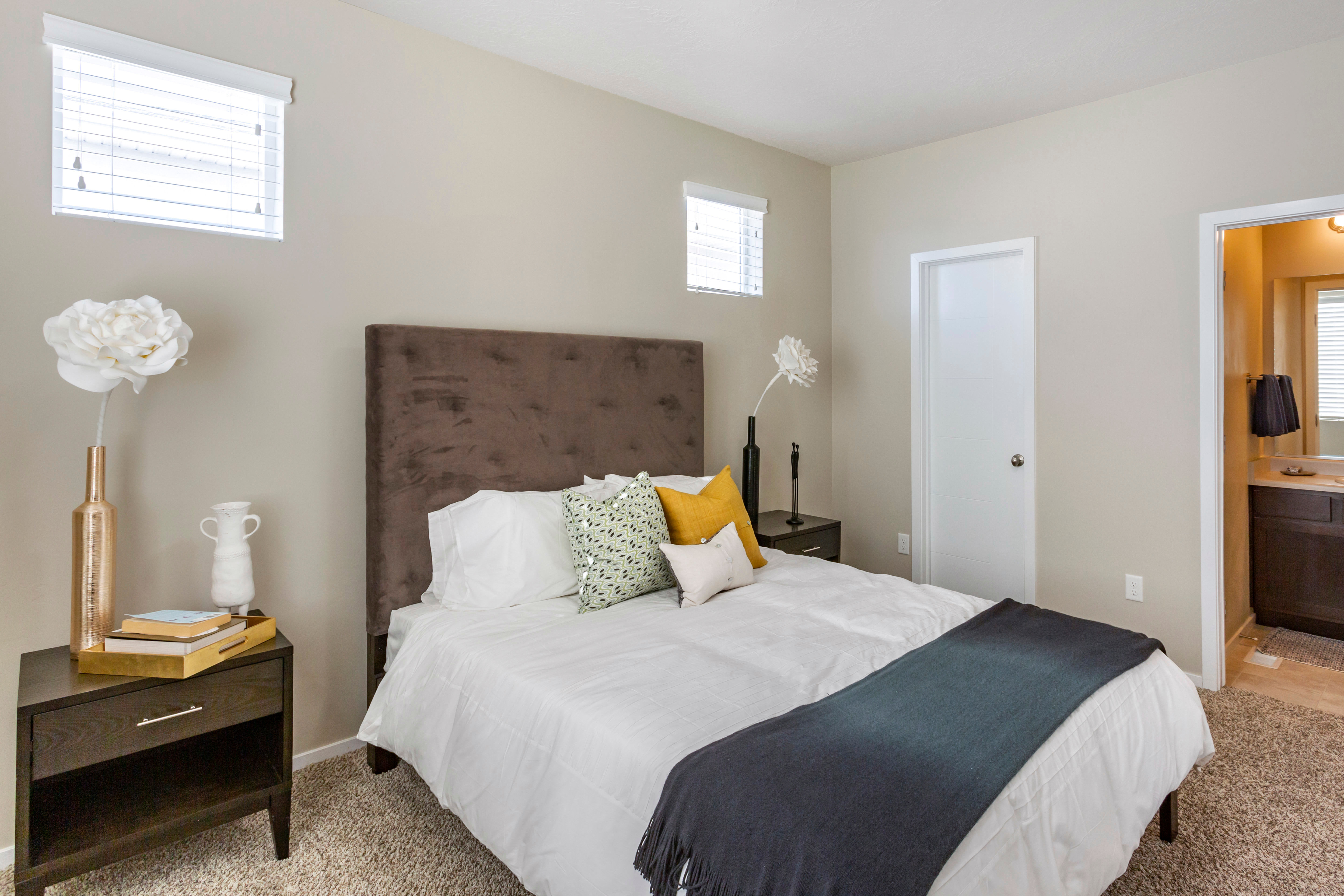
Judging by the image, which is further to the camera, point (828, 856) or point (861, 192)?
point (861, 192)

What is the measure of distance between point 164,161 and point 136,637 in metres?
1.44

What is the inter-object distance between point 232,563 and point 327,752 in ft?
2.90

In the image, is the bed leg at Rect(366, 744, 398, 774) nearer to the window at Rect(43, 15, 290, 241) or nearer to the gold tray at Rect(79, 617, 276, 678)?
the gold tray at Rect(79, 617, 276, 678)

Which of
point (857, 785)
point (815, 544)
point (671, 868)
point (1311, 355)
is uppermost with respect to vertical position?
point (1311, 355)

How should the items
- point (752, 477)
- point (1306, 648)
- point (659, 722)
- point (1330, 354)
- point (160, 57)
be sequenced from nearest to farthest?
point (659, 722)
point (160, 57)
point (752, 477)
point (1306, 648)
point (1330, 354)

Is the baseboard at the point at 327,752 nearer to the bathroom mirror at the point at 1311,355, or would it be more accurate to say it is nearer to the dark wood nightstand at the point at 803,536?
the dark wood nightstand at the point at 803,536

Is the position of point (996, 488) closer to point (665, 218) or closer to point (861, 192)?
point (861, 192)

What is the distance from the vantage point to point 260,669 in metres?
2.00

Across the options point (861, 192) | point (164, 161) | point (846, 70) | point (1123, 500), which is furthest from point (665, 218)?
point (1123, 500)

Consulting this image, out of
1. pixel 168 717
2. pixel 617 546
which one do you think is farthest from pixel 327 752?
pixel 617 546

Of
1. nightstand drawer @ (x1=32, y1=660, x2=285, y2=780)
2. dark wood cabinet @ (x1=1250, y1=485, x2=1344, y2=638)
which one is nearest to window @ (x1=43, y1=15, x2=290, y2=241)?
nightstand drawer @ (x1=32, y1=660, x2=285, y2=780)

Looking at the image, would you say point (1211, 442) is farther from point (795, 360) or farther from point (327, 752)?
point (327, 752)

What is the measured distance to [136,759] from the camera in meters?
2.14

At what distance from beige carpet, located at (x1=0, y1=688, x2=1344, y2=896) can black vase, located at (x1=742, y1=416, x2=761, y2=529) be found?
6.28 feet
